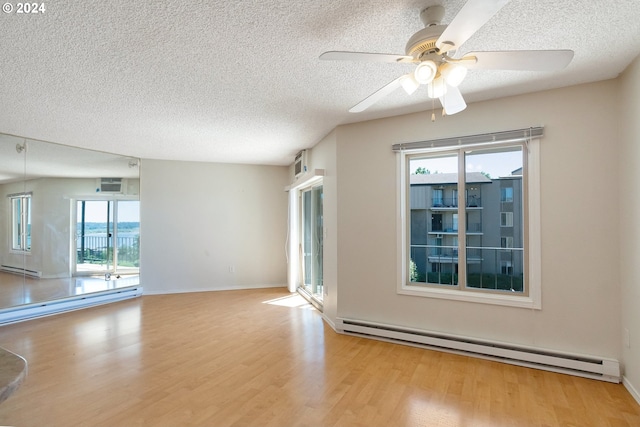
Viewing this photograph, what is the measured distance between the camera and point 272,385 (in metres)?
2.47

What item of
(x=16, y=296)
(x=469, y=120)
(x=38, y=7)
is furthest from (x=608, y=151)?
(x=16, y=296)

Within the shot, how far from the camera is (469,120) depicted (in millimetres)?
3082

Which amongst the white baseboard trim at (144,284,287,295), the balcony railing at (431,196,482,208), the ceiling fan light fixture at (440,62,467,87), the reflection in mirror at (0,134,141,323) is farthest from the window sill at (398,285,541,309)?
the reflection in mirror at (0,134,141,323)

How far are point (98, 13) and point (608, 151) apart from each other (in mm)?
3777

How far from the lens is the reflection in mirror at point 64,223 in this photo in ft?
14.0

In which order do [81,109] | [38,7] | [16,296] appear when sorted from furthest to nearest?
[16,296] → [81,109] → [38,7]

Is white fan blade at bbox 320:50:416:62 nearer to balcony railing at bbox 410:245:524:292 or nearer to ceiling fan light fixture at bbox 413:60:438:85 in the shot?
ceiling fan light fixture at bbox 413:60:438:85

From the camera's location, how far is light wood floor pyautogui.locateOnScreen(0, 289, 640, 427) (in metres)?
2.06

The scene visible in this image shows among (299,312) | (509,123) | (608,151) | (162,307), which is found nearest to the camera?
(608,151)

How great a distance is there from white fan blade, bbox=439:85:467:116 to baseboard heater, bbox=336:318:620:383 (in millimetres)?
2224

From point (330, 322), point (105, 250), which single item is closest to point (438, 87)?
point (330, 322)

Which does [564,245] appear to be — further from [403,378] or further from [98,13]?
[98,13]

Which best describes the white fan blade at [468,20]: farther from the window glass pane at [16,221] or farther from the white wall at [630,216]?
the window glass pane at [16,221]

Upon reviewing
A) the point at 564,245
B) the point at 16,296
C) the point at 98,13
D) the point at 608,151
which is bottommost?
the point at 16,296
